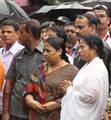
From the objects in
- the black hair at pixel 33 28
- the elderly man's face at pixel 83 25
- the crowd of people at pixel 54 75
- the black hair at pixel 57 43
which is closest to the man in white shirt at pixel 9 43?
the crowd of people at pixel 54 75

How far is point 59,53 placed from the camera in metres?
6.19

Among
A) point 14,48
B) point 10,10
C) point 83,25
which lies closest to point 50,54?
point 83,25

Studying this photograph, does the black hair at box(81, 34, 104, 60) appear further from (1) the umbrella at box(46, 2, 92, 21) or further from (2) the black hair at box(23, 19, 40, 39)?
(1) the umbrella at box(46, 2, 92, 21)

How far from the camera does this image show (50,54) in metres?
6.15

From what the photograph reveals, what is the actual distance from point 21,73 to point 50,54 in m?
0.73

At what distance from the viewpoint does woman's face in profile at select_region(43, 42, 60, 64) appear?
6.15m

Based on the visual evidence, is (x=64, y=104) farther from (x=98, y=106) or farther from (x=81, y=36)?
(x=81, y=36)

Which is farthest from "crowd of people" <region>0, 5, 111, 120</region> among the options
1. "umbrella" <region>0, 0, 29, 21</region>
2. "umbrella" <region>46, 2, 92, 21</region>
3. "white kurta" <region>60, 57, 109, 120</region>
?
"umbrella" <region>46, 2, 92, 21</region>

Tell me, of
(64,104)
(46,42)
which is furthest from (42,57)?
(64,104)

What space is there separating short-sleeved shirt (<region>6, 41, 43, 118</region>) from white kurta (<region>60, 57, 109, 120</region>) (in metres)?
0.98

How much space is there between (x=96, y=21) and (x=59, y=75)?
44.7 inches

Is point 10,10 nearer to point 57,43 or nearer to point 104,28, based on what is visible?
point 104,28

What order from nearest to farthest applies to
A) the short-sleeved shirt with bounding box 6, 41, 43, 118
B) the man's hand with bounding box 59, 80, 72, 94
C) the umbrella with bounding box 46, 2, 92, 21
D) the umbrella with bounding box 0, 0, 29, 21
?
the man's hand with bounding box 59, 80, 72, 94 → the short-sleeved shirt with bounding box 6, 41, 43, 118 → the umbrella with bounding box 0, 0, 29, 21 → the umbrella with bounding box 46, 2, 92, 21

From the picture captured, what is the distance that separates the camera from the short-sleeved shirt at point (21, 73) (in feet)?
21.9
